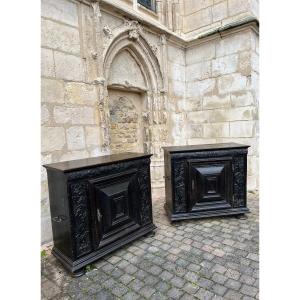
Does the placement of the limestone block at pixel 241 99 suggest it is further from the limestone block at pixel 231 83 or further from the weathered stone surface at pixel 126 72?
the weathered stone surface at pixel 126 72

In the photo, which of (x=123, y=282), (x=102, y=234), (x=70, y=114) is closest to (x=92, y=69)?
(x=70, y=114)

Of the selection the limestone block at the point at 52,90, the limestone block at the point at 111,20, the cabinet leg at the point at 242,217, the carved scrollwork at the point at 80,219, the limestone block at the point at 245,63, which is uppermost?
the limestone block at the point at 111,20

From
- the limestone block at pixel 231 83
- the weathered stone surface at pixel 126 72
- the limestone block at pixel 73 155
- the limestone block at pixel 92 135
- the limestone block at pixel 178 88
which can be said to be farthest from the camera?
the limestone block at pixel 178 88

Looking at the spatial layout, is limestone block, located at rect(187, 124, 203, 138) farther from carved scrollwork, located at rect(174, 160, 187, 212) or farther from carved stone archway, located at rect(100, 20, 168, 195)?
carved scrollwork, located at rect(174, 160, 187, 212)

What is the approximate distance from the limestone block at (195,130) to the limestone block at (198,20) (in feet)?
7.42

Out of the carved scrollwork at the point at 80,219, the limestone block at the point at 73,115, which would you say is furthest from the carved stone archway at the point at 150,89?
the carved scrollwork at the point at 80,219

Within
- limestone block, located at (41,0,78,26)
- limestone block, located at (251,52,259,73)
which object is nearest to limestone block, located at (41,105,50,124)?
limestone block, located at (41,0,78,26)

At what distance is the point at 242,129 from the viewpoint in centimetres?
451

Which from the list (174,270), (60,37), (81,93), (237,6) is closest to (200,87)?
(237,6)

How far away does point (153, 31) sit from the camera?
446 cm

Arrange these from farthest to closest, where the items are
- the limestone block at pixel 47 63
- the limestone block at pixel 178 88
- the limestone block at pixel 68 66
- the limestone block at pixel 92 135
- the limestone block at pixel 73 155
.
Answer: the limestone block at pixel 178 88, the limestone block at pixel 92 135, the limestone block at pixel 73 155, the limestone block at pixel 68 66, the limestone block at pixel 47 63

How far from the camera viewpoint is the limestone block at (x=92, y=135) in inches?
133

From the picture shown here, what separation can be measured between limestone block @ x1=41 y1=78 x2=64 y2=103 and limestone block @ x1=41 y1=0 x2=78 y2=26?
0.84m

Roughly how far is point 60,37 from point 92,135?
142cm
